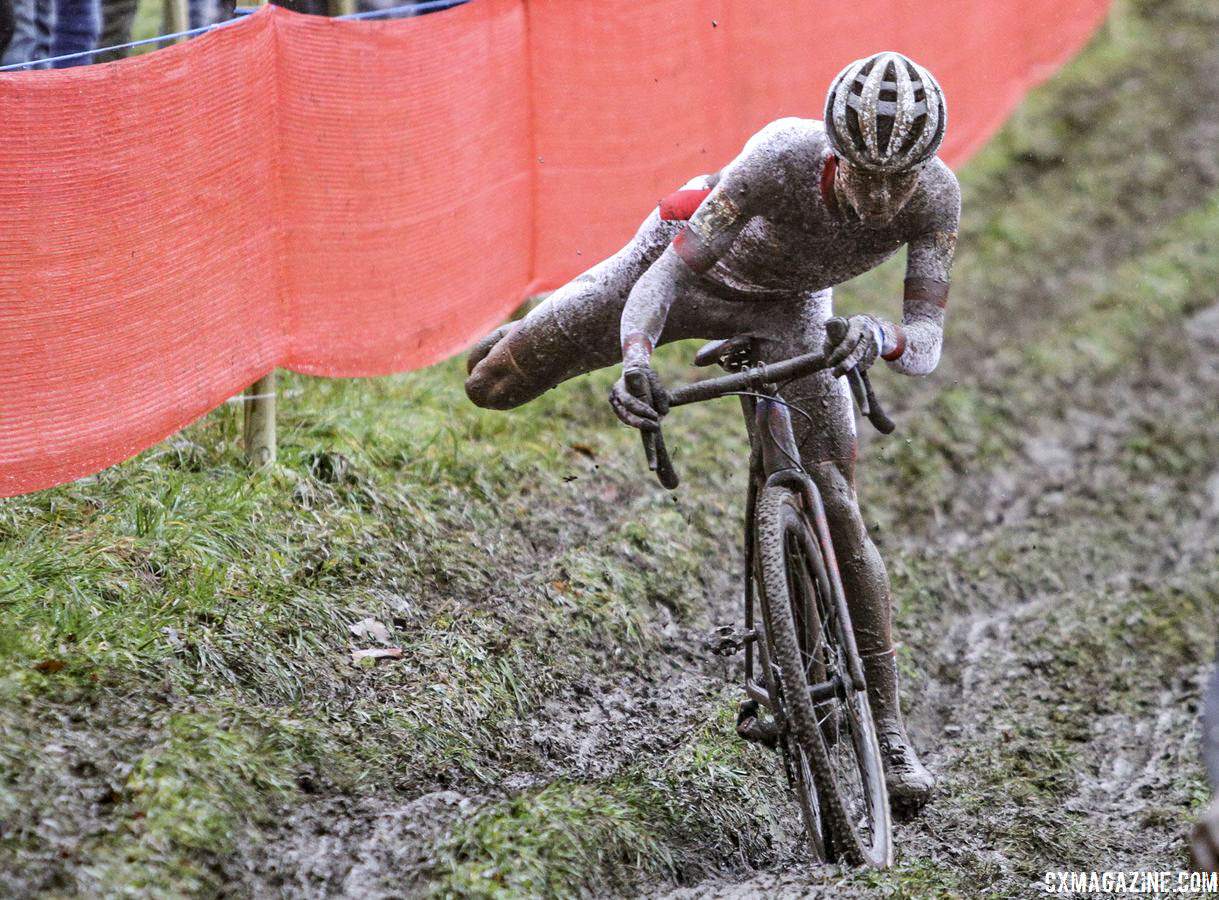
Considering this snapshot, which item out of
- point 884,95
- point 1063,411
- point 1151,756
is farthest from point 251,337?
point 1063,411

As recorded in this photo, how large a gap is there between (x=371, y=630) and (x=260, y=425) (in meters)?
1.15

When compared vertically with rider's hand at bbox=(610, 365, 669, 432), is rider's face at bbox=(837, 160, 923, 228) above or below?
above

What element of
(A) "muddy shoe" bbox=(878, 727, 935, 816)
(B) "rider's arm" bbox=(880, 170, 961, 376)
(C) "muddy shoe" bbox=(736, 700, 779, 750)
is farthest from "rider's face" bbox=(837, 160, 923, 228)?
(A) "muddy shoe" bbox=(878, 727, 935, 816)

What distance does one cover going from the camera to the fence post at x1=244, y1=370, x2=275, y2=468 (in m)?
6.21

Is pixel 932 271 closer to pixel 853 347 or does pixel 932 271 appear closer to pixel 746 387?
pixel 853 347

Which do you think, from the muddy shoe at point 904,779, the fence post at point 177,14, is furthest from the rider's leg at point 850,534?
the fence post at point 177,14

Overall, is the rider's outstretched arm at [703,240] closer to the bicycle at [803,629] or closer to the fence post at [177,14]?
the bicycle at [803,629]

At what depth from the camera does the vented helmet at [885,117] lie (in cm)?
443

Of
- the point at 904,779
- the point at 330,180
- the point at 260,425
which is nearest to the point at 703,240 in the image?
the point at 904,779

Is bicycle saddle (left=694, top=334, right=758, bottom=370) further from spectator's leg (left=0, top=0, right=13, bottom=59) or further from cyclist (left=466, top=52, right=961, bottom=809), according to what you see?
spectator's leg (left=0, top=0, right=13, bottom=59)

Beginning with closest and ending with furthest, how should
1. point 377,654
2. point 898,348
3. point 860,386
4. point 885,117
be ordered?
point 885,117 → point 860,386 → point 898,348 → point 377,654

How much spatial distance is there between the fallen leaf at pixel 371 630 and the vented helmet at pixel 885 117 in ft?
7.73

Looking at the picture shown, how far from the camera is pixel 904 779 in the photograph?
5.02 m

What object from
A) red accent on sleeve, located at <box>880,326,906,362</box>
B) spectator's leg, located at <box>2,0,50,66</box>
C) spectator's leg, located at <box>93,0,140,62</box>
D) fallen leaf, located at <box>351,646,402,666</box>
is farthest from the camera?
spectator's leg, located at <box>93,0,140,62</box>
